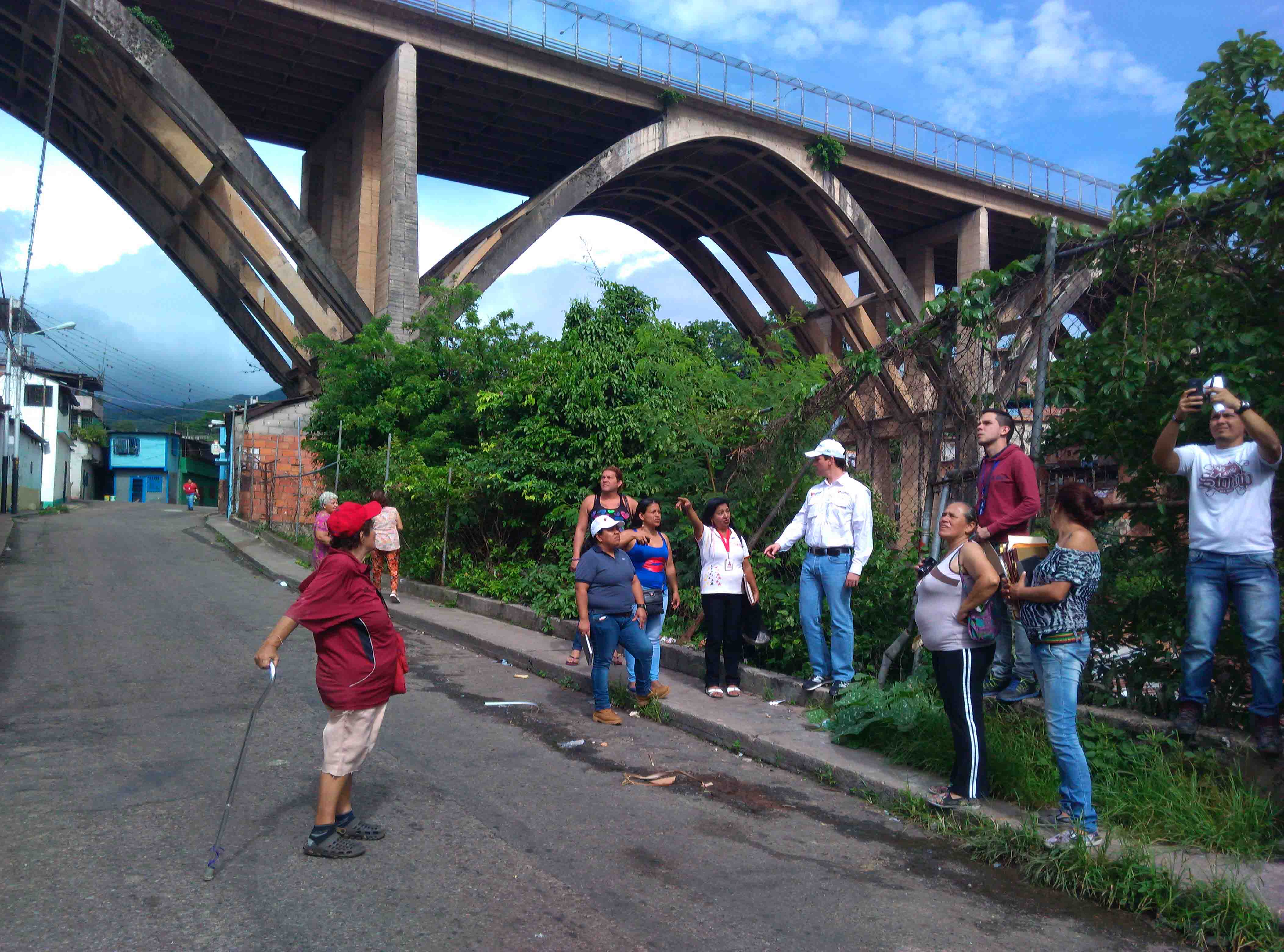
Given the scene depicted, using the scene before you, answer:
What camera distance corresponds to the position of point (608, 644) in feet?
23.2

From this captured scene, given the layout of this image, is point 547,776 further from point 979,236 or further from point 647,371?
point 979,236

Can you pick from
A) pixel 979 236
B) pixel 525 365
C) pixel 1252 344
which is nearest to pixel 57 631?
pixel 525 365

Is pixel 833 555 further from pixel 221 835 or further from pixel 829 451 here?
pixel 221 835

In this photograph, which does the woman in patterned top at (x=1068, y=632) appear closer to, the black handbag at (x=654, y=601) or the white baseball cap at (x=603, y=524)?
the white baseball cap at (x=603, y=524)

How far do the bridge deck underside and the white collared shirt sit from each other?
83.2 feet

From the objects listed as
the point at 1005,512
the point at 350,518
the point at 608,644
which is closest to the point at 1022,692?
the point at 1005,512

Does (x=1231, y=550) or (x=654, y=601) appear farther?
(x=654, y=601)

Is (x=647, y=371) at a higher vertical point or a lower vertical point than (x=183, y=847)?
higher

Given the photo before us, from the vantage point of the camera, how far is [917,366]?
744 cm

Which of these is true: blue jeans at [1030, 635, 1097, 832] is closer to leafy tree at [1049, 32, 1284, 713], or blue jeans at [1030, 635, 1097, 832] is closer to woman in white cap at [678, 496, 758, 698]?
leafy tree at [1049, 32, 1284, 713]

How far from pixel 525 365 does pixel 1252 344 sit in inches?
387

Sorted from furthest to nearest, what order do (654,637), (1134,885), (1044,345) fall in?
(654,637)
(1044,345)
(1134,885)

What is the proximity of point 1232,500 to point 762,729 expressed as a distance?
327 centimetres

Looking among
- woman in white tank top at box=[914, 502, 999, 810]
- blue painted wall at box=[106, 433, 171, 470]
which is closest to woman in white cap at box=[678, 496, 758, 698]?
woman in white tank top at box=[914, 502, 999, 810]
